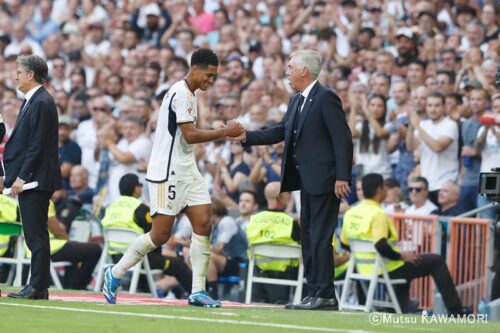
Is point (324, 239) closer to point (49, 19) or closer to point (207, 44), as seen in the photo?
point (207, 44)

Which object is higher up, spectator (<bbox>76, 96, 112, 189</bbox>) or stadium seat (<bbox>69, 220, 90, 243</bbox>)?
spectator (<bbox>76, 96, 112, 189</bbox>)

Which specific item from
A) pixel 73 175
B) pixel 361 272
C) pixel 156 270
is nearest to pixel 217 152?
pixel 73 175

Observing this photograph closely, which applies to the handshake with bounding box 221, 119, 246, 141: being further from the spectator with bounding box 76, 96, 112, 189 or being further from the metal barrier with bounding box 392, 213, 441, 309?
the spectator with bounding box 76, 96, 112, 189

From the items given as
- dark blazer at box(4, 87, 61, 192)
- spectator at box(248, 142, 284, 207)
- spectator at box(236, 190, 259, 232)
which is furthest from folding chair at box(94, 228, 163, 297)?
dark blazer at box(4, 87, 61, 192)

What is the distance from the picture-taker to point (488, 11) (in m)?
19.0

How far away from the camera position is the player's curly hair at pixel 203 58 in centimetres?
1182

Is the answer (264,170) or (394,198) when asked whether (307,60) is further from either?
(264,170)

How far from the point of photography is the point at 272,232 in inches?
610

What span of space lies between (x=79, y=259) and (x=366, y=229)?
3.81 m

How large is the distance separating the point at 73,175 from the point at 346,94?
4.09 metres

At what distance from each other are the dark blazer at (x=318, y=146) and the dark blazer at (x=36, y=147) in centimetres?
181

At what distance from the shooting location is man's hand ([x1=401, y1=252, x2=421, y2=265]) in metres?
14.8

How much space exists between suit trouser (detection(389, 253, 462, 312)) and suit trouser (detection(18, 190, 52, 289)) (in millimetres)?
4502

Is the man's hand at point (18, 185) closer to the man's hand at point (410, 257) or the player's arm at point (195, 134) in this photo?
the player's arm at point (195, 134)
